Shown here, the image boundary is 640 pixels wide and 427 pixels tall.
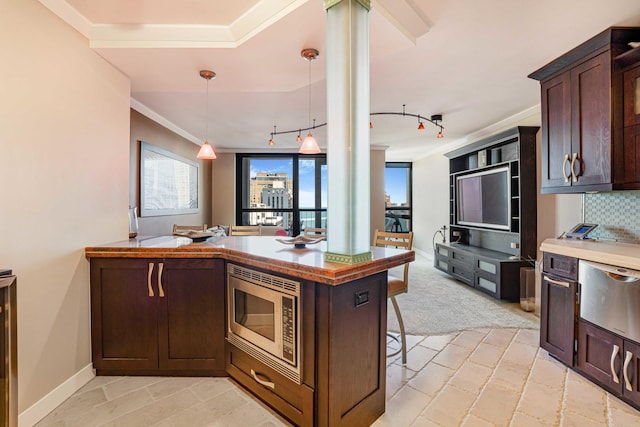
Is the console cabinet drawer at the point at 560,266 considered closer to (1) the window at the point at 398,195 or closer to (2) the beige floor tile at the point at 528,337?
(2) the beige floor tile at the point at 528,337

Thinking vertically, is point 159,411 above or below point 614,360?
below

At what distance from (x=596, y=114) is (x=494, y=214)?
7.62ft

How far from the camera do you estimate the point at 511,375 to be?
2.25 metres

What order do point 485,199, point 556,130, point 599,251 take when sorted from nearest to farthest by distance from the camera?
point 599,251, point 556,130, point 485,199

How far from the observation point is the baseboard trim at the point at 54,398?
172 cm

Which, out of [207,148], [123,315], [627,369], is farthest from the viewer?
[207,148]

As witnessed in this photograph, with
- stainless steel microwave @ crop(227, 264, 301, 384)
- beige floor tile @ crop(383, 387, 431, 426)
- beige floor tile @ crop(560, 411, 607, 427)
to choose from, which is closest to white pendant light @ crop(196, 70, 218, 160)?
stainless steel microwave @ crop(227, 264, 301, 384)

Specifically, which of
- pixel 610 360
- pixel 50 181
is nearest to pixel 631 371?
pixel 610 360

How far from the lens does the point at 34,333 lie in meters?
1.80

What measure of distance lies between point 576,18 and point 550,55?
1.81 ft

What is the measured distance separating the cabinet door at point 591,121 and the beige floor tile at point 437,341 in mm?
1707

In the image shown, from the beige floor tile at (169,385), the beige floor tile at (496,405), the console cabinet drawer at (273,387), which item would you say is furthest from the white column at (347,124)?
the beige floor tile at (169,385)

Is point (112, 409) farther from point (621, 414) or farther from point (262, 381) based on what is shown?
point (621, 414)

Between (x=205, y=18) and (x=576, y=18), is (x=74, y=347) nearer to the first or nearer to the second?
(x=205, y=18)
